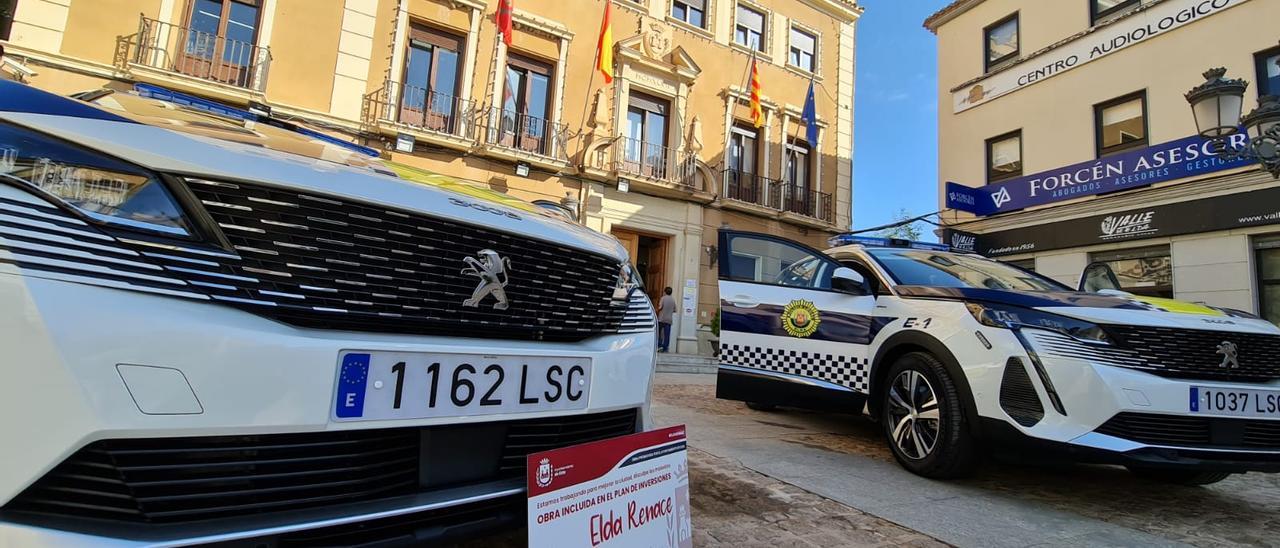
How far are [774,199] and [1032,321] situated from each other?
37.1ft

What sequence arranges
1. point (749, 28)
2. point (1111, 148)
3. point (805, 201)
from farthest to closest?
point (805, 201) < point (749, 28) < point (1111, 148)

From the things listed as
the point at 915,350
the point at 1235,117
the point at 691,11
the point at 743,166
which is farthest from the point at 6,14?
the point at 1235,117

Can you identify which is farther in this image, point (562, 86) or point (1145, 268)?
point (562, 86)

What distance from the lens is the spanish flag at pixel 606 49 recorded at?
11.1m

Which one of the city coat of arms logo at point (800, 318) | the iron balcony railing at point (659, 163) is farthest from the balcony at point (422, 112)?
the city coat of arms logo at point (800, 318)

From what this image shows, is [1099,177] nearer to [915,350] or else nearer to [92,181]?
Result: [915,350]

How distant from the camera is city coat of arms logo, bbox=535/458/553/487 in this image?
1.21 metres

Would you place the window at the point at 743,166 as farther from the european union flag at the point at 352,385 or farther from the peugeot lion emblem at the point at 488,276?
the european union flag at the point at 352,385

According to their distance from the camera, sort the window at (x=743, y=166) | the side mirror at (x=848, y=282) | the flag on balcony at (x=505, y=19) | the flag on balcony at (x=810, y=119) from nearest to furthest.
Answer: the side mirror at (x=848, y=282), the flag on balcony at (x=505, y=19), the window at (x=743, y=166), the flag on balcony at (x=810, y=119)

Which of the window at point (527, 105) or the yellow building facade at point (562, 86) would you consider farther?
the window at point (527, 105)

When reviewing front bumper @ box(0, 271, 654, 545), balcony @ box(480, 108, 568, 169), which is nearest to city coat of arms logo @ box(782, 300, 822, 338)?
front bumper @ box(0, 271, 654, 545)

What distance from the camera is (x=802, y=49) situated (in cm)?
1459

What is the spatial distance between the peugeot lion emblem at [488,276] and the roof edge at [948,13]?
49.1ft

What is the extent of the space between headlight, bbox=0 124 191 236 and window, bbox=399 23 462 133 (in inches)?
376
